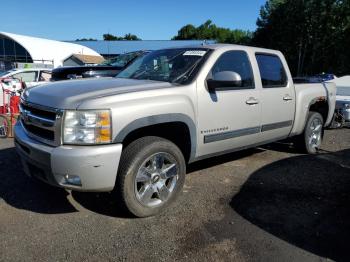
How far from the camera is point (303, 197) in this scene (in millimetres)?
4633

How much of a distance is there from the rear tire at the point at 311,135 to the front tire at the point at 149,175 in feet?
10.4

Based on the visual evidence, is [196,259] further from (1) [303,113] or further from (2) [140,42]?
(2) [140,42]

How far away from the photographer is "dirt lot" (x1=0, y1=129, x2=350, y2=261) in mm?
3291

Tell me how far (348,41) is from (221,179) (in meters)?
38.4

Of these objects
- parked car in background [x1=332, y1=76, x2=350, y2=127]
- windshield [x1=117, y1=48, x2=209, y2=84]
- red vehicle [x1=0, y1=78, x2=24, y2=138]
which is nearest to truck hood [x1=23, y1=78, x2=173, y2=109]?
windshield [x1=117, y1=48, x2=209, y2=84]

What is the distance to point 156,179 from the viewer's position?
13.1 feet

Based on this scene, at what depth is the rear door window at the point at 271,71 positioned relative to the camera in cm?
530

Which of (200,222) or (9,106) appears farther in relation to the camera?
(9,106)

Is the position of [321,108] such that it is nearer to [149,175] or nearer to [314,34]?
[149,175]

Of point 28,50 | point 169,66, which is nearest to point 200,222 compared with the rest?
point 169,66

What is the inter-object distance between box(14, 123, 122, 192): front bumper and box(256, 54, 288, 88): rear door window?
265 cm

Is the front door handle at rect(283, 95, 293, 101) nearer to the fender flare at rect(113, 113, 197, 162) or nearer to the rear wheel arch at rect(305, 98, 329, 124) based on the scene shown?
the rear wheel arch at rect(305, 98, 329, 124)

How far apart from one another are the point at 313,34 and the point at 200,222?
42989 millimetres

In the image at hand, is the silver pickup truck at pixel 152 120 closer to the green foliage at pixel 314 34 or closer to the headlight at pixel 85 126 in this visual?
the headlight at pixel 85 126
